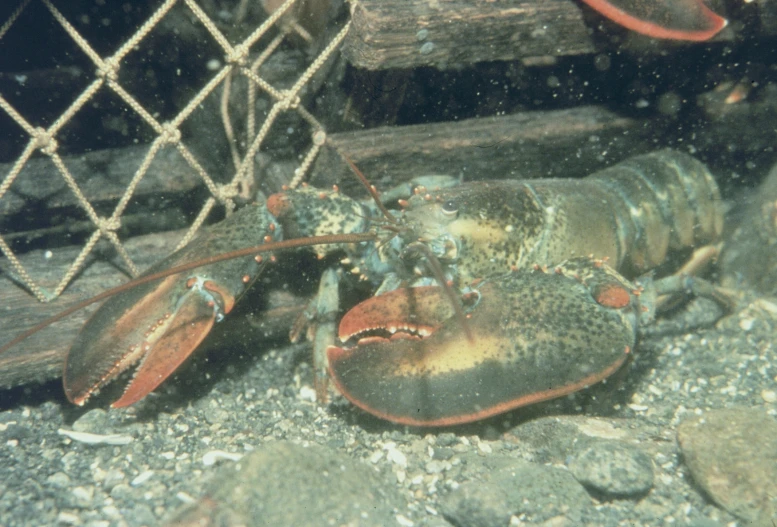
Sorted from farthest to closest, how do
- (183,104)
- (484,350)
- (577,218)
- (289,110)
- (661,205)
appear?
(183,104) → (661,205) → (289,110) → (577,218) → (484,350)

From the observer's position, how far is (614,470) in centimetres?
238

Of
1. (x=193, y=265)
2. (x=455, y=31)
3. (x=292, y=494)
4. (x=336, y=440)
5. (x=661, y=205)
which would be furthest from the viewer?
(x=661, y=205)

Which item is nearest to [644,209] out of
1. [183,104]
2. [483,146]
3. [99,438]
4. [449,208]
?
[483,146]

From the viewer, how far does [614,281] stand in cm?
270

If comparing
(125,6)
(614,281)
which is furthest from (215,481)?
(125,6)

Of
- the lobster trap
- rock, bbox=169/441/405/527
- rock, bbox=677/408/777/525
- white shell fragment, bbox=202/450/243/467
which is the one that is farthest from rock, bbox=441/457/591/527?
the lobster trap

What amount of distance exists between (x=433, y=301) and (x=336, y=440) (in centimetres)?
81

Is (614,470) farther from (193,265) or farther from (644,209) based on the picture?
(644,209)

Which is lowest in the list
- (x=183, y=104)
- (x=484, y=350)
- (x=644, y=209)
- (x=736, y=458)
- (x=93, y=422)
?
(x=736, y=458)

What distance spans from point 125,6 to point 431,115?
2432 millimetres

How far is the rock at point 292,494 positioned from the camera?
190 cm

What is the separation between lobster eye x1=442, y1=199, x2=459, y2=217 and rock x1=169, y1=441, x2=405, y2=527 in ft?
4.57

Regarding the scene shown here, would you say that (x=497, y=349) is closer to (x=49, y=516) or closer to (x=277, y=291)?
(x=277, y=291)

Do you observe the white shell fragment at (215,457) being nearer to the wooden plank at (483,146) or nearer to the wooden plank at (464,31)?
the wooden plank at (483,146)
